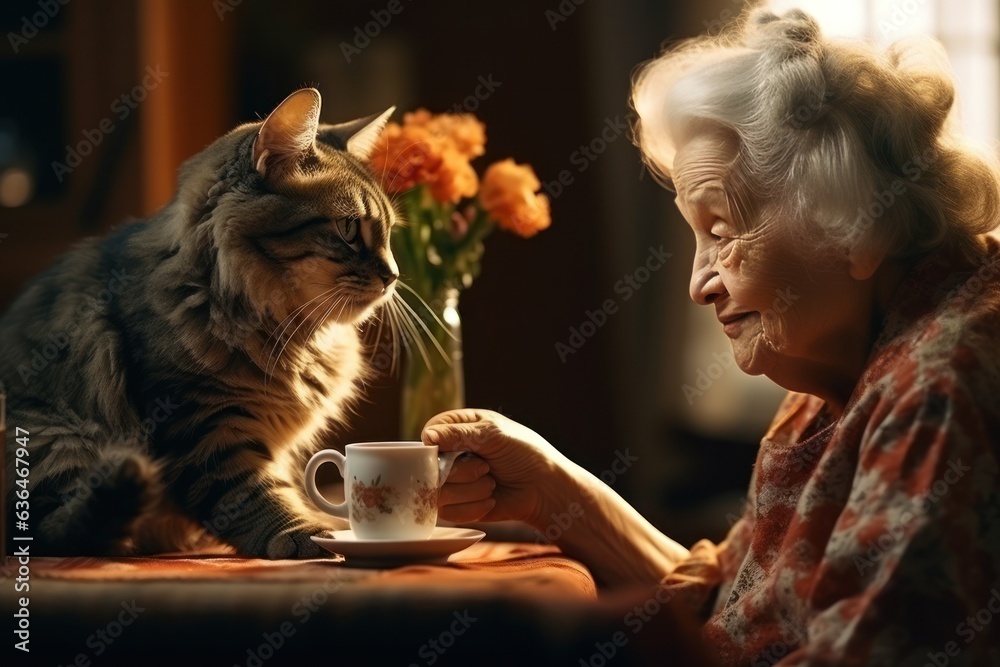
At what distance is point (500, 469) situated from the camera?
1.27m

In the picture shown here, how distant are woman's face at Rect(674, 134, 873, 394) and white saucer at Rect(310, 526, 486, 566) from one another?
0.43 m

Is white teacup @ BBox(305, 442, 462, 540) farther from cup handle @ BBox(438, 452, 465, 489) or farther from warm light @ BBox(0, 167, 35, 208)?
warm light @ BBox(0, 167, 35, 208)

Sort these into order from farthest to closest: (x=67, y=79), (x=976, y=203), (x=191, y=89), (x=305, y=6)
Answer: (x=305, y=6)
(x=191, y=89)
(x=67, y=79)
(x=976, y=203)

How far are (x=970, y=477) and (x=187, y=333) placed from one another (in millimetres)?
853

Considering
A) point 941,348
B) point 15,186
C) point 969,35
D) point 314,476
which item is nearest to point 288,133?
point 314,476

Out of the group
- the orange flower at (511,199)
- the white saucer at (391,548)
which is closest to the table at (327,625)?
the white saucer at (391,548)

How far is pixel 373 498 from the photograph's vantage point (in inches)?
39.9

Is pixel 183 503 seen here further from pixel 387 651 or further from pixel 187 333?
pixel 387 651

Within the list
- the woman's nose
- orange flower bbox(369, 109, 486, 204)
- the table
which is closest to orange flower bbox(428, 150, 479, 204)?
orange flower bbox(369, 109, 486, 204)

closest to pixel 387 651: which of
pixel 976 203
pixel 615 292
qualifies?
pixel 976 203

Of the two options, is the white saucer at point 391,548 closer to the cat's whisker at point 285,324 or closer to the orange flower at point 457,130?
the cat's whisker at point 285,324

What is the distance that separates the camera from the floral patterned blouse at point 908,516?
0.83 meters

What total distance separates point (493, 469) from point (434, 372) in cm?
45

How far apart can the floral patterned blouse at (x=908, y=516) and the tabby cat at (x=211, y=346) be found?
0.51m
